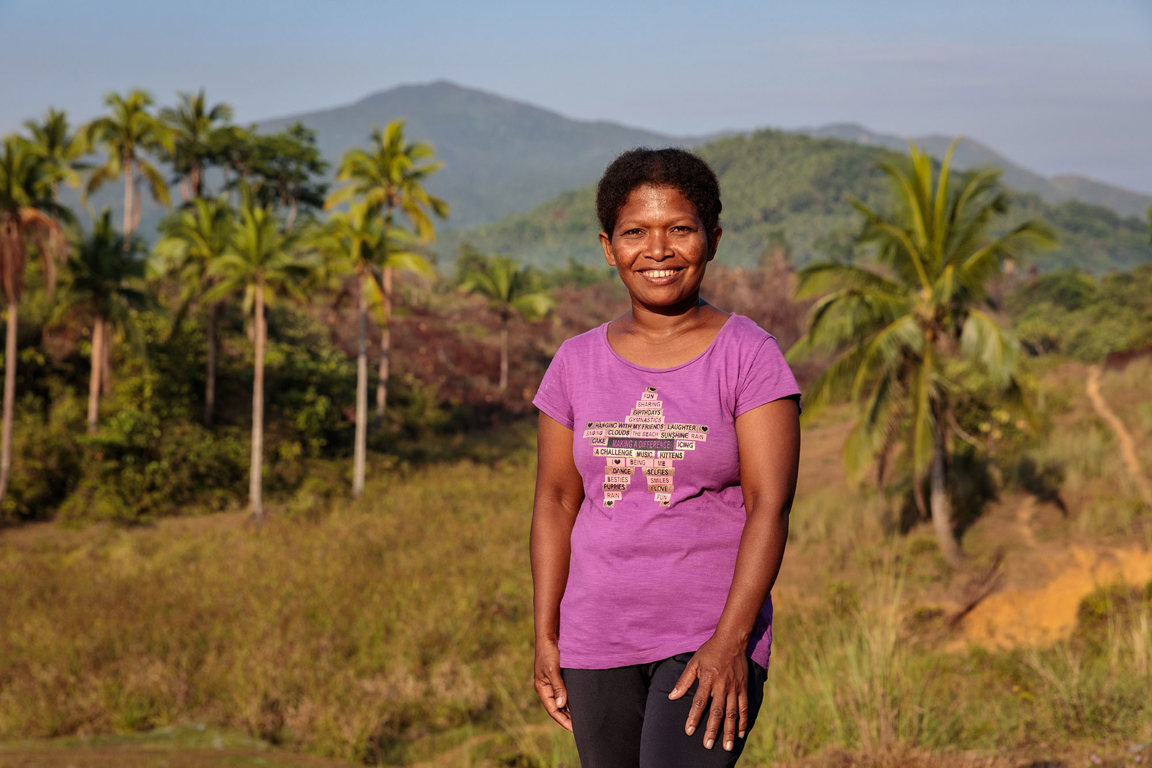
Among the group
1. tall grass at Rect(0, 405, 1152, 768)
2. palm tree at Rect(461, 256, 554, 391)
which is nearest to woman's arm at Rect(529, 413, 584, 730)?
tall grass at Rect(0, 405, 1152, 768)

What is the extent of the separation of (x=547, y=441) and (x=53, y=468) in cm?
2374

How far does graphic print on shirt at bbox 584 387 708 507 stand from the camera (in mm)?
2012

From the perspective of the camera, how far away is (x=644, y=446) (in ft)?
6.69

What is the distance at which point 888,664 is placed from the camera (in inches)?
186

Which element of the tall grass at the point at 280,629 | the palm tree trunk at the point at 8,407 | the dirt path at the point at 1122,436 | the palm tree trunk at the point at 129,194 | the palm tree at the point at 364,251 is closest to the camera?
the tall grass at the point at 280,629

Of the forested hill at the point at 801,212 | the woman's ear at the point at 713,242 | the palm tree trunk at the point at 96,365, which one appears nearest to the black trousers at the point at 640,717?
the woman's ear at the point at 713,242

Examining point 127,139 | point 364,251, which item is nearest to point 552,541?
point 364,251

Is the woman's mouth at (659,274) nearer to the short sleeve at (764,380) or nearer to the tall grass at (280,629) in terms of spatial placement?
the short sleeve at (764,380)

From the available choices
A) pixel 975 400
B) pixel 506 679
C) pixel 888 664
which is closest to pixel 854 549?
pixel 975 400

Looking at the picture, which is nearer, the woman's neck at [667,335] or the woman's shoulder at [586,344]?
the woman's neck at [667,335]

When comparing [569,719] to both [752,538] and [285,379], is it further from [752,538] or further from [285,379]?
[285,379]

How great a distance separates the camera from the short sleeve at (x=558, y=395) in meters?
2.26

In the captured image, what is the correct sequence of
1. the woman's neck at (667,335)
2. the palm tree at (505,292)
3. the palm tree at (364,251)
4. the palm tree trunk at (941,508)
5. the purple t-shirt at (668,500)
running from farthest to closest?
the palm tree at (505,292) → the palm tree at (364,251) → the palm tree trunk at (941,508) → the woman's neck at (667,335) → the purple t-shirt at (668,500)

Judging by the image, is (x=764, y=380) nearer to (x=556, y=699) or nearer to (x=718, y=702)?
(x=718, y=702)
